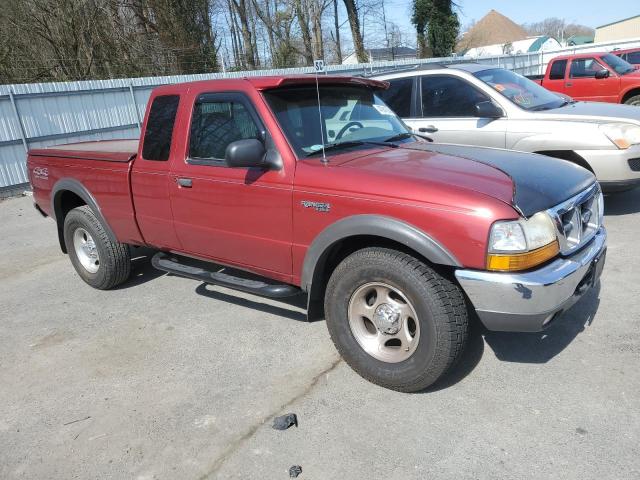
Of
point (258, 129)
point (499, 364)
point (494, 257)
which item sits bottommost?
point (499, 364)

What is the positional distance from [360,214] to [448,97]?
171 inches

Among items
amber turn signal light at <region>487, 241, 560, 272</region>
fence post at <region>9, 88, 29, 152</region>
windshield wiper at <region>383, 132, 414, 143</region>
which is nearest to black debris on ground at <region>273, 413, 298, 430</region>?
amber turn signal light at <region>487, 241, 560, 272</region>

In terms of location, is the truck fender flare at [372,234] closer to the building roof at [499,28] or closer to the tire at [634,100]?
the tire at [634,100]

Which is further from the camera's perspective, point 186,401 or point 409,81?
point 409,81

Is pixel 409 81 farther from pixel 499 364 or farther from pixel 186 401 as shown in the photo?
pixel 186 401

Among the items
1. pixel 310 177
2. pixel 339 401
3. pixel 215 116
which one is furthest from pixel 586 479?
pixel 215 116

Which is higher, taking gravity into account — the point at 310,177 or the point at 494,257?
the point at 310,177

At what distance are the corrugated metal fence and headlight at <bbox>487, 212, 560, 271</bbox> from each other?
31.3 feet

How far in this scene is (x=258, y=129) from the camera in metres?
3.52

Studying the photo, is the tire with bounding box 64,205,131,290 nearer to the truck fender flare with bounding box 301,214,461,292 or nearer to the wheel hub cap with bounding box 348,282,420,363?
the truck fender flare with bounding box 301,214,461,292

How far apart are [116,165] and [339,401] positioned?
288 cm

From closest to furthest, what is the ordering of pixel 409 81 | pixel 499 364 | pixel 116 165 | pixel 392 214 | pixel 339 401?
pixel 392 214 < pixel 339 401 < pixel 499 364 < pixel 116 165 < pixel 409 81

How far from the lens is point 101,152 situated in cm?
479

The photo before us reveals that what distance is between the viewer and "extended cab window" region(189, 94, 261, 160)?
12.0ft
